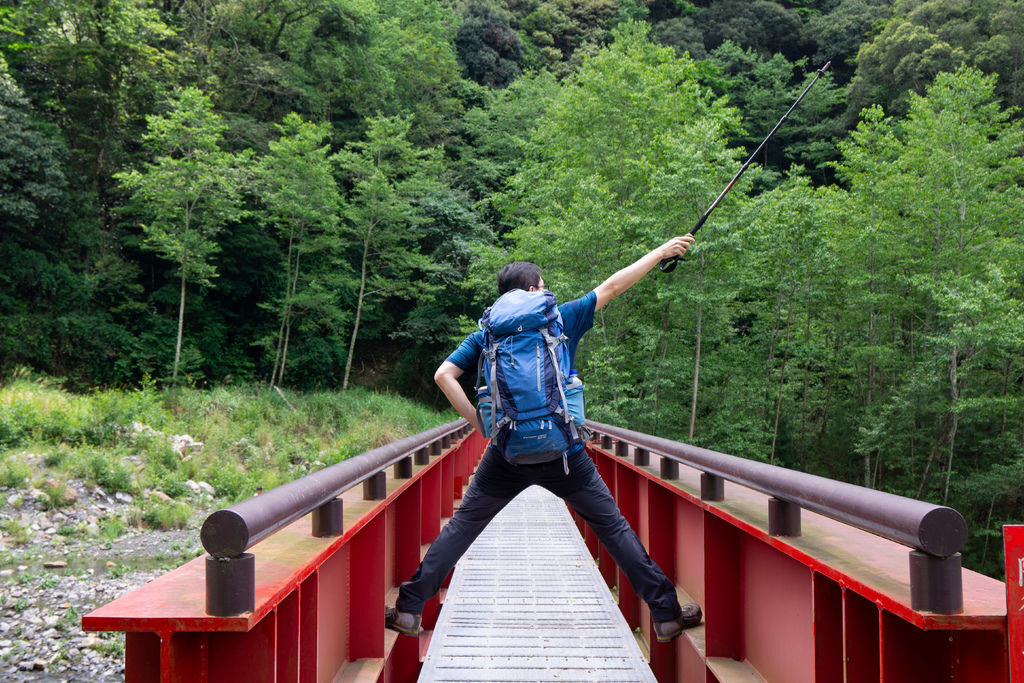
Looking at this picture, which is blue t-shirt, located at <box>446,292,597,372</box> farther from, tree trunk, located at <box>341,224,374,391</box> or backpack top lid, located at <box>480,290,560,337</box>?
tree trunk, located at <box>341,224,374,391</box>

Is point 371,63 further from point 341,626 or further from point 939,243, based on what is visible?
point 341,626

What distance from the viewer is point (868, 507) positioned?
147 cm

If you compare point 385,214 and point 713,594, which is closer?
point 713,594

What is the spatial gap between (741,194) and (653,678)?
63.4 feet

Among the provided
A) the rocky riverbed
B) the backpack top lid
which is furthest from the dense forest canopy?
the backpack top lid

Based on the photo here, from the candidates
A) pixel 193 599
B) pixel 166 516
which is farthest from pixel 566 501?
pixel 166 516

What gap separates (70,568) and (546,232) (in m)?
14.8

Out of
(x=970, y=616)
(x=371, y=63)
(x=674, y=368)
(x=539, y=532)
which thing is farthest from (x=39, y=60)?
(x=970, y=616)

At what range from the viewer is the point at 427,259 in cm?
2836

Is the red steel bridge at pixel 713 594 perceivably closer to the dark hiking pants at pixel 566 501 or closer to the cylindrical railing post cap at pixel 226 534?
the cylindrical railing post cap at pixel 226 534

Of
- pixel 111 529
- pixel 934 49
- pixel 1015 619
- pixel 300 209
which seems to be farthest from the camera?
pixel 934 49

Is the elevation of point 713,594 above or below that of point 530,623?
above

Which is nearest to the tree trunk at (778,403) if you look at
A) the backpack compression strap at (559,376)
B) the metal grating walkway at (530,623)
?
the metal grating walkway at (530,623)

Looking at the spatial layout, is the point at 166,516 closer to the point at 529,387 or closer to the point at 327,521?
the point at 327,521
